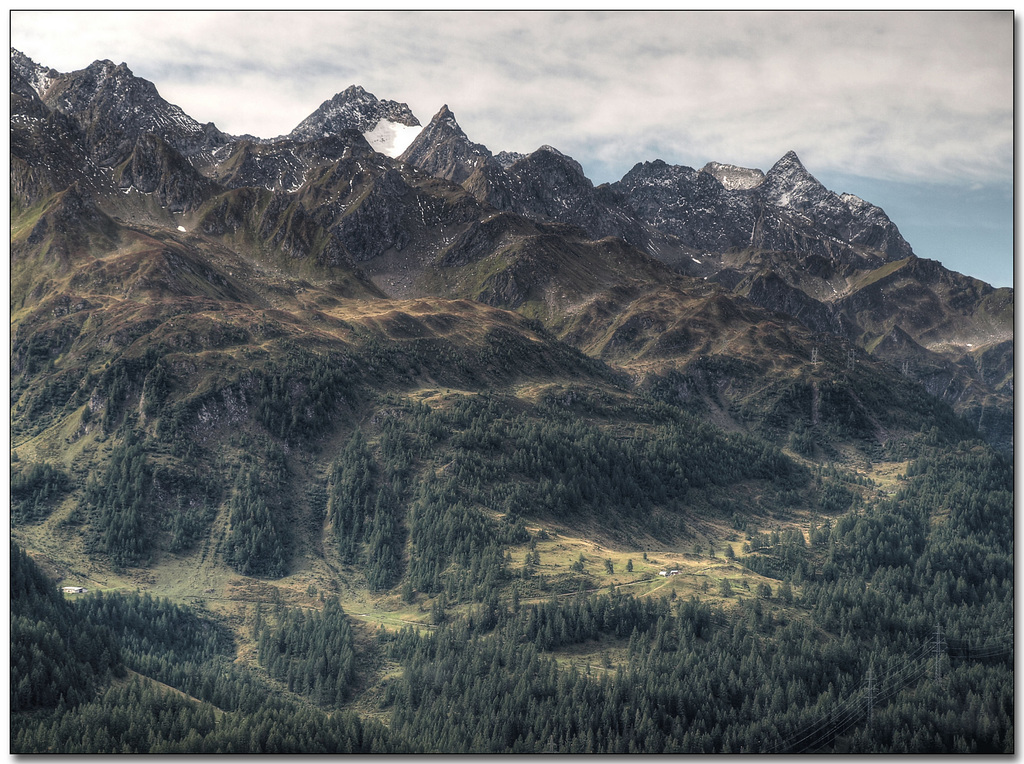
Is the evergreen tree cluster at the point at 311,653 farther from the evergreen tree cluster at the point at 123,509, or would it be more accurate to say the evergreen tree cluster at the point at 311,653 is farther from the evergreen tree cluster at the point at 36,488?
the evergreen tree cluster at the point at 36,488

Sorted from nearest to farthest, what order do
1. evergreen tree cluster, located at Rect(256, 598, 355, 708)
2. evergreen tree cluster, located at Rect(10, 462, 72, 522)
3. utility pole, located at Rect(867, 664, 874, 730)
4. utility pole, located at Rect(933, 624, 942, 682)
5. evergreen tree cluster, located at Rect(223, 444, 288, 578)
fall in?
utility pole, located at Rect(867, 664, 874, 730) < utility pole, located at Rect(933, 624, 942, 682) < evergreen tree cluster, located at Rect(256, 598, 355, 708) < evergreen tree cluster, located at Rect(10, 462, 72, 522) < evergreen tree cluster, located at Rect(223, 444, 288, 578)

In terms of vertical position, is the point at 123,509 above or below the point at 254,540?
above

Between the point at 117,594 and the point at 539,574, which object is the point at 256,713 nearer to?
the point at 117,594

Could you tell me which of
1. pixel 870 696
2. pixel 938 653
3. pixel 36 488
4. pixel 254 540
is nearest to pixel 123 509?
pixel 36 488

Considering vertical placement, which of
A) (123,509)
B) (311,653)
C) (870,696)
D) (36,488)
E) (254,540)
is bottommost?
(311,653)

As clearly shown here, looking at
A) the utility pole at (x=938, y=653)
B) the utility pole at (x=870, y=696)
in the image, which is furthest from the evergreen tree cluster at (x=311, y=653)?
the utility pole at (x=938, y=653)

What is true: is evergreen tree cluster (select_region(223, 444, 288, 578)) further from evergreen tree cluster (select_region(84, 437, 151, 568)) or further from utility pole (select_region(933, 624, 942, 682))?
utility pole (select_region(933, 624, 942, 682))

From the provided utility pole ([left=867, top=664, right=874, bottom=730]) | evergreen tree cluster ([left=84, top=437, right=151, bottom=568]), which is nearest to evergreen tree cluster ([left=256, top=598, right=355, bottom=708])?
evergreen tree cluster ([left=84, top=437, right=151, bottom=568])

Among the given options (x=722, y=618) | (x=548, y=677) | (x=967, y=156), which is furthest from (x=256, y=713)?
(x=967, y=156)

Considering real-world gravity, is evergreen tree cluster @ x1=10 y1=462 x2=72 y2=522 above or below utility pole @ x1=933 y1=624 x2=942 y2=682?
above

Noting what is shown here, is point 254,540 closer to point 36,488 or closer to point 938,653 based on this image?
point 36,488

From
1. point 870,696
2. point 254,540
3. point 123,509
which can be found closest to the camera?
point 870,696
